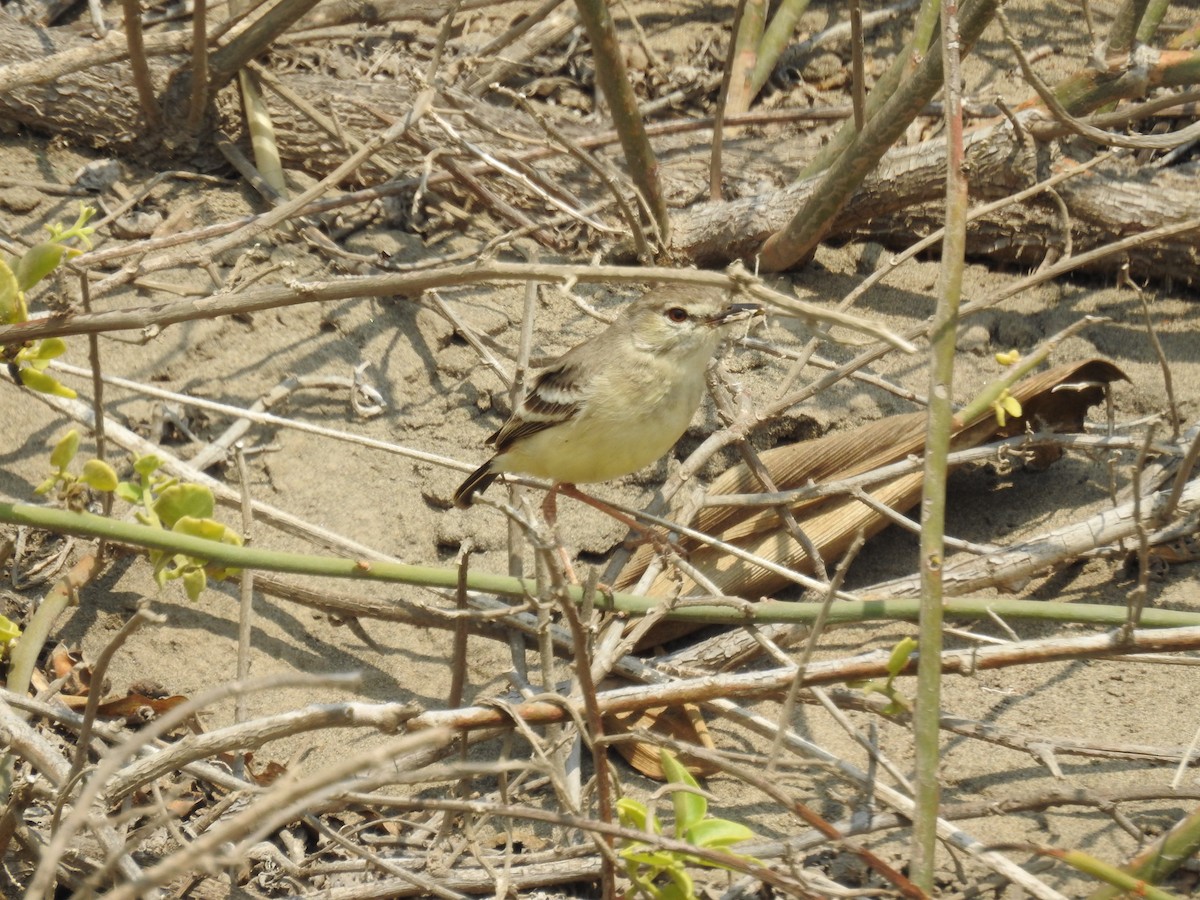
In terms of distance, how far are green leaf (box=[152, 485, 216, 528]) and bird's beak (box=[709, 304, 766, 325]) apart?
222 centimetres

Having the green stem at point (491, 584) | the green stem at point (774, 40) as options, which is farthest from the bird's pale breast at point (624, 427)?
the green stem at point (774, 40)

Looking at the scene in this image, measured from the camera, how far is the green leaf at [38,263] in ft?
10.9

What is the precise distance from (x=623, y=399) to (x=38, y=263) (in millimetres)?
2222

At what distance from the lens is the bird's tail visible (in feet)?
16.6

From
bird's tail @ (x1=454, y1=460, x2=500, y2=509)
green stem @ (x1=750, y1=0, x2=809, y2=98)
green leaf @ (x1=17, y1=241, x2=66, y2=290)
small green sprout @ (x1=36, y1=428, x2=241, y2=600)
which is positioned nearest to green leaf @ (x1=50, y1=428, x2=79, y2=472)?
small green sprout @ (x1=36, y1=428, x2=241, y2=600)

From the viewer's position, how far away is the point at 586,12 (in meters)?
5.29

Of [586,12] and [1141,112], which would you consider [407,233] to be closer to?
[586,12]

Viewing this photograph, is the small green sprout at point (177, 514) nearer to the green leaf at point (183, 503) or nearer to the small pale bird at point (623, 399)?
the green leaf at point (183, 503)

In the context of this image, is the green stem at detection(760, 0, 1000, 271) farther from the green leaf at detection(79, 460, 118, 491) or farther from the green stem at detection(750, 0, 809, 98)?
the green leaf at detection(79, 460, 118, 491)

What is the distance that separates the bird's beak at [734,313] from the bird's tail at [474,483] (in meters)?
1.06

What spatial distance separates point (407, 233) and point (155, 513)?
3250 mm

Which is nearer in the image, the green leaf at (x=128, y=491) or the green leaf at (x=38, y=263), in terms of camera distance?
the green leaf at (x=38, y=263)

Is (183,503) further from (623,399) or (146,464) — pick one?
(623,399)

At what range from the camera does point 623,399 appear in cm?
489
